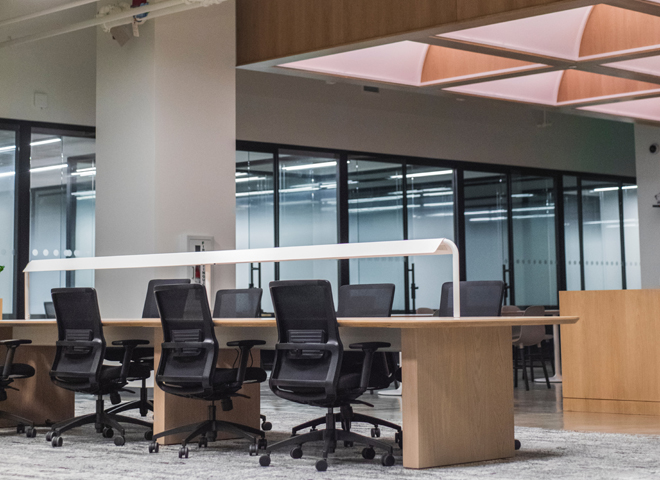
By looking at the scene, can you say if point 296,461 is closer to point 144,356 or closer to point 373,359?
point 373,359

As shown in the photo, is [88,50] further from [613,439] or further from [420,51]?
[613,439]

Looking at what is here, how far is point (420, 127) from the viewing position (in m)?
13.2

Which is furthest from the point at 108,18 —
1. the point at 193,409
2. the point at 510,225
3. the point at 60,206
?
the point at 510,225

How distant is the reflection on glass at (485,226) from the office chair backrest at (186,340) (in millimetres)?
8749

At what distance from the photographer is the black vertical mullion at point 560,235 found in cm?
1470

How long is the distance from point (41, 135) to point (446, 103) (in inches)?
229

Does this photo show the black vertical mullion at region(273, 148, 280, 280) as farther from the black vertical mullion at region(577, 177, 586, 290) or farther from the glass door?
the black vertical mullion at region(577, 177, 586, 290)

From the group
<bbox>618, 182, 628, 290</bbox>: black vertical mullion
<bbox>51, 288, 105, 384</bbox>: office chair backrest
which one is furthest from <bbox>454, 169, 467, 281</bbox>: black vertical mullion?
<bbox>51, 288, 105, 384</bbox>: office chair backrest

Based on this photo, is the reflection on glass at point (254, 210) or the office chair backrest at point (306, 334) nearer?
the office chair backrest at point (306, 334)

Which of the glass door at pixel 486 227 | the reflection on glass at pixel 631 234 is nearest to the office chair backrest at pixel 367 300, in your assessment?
the glass door at pixel 486 227

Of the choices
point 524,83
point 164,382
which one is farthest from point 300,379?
point 524,83

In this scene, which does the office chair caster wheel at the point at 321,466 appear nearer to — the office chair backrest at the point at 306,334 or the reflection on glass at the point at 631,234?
the office chair backrest at the point at 306,334

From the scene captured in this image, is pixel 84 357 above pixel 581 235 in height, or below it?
below

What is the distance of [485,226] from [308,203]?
3.00m
